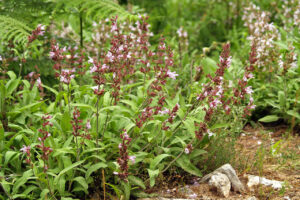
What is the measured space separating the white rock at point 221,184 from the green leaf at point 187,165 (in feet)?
0.44

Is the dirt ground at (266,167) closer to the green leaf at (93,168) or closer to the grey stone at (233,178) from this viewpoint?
the grey stone at (233,178)

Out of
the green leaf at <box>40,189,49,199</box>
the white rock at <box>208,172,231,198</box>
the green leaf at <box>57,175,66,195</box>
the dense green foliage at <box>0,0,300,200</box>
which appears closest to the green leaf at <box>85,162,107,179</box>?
the dense green foliage at <box>0,0,300,200</box>

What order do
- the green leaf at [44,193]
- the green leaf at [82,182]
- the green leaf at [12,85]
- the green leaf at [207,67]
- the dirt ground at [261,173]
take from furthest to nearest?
1. the green leaf at [207,67]
2. the green leaf at [12,85]
3. the dirt ground at [261,173]
4. the green leaf at [82,182]
5. the green leaf at [44,193]

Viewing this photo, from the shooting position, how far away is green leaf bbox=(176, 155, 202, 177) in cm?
300

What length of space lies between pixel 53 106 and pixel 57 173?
751mm

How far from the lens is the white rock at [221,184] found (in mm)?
2908

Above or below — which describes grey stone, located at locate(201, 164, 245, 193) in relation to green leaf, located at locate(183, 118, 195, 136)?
below

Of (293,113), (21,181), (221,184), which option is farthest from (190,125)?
(293,113)

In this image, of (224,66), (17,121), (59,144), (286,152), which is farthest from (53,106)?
(286,152)

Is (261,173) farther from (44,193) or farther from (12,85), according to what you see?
(12,85)

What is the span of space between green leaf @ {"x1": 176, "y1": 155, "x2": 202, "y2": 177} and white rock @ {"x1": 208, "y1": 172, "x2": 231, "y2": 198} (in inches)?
5.3

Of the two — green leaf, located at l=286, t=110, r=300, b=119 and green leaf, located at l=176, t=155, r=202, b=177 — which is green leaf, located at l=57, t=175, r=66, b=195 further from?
green leaf, located at l=286, t=110, r=300, b=119

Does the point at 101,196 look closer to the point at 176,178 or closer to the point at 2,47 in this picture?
the point at 176,178

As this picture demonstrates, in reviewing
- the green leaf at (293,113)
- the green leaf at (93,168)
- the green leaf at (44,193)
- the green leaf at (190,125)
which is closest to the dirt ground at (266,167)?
the green leaf at (293,113)
